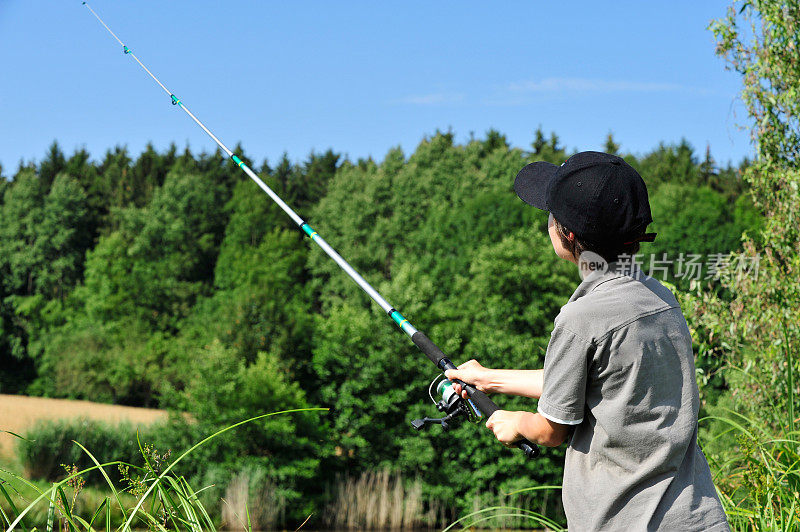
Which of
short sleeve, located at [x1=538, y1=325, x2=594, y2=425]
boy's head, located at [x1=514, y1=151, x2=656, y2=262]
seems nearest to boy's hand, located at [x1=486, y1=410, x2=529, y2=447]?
short sleeve, located at [x1=538, y1=325, x2=594, y2=425]

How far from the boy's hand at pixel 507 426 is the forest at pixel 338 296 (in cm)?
112

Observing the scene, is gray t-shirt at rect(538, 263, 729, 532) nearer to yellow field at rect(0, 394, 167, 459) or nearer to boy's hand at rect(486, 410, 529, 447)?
boy's hand at rect(486, 410, 529, 447)

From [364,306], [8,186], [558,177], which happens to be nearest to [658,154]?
[364,306]

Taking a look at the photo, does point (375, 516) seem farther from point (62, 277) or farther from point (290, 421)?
point (62, 277)

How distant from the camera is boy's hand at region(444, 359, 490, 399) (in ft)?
7.43

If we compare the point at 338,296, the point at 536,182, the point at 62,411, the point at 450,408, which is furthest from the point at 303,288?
the point at 536,182

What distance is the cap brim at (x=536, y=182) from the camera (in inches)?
73.0

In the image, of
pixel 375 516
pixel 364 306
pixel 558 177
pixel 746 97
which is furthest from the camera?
pixel 364 306

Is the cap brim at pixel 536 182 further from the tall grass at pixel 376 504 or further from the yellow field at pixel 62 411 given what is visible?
the yellow field at pixel 62 411

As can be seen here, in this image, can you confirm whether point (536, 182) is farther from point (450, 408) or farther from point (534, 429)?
point (450, 408)

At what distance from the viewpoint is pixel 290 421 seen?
2148 centimetres

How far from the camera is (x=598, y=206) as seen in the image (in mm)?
1650

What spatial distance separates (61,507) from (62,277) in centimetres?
4109

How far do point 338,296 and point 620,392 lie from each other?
3253 centimetres
